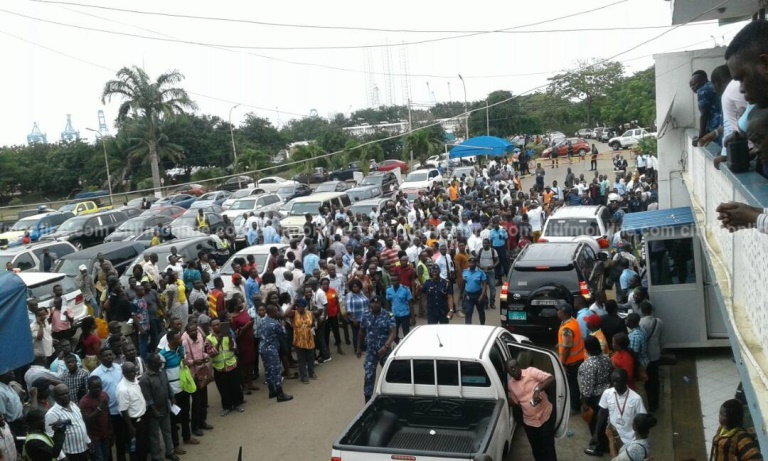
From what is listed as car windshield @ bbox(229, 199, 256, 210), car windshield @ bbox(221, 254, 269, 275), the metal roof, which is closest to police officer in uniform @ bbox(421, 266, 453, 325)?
the metal roof

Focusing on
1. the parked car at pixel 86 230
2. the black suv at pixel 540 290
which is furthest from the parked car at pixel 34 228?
the black suv at pixel 540 290

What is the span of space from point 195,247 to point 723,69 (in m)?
13.0

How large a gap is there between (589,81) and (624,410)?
6242 centimetres

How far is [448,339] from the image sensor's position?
7793 mm

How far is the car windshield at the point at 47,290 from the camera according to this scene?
13083mm

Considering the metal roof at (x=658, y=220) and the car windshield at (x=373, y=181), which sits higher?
the car windshield at (x=373, y=181)

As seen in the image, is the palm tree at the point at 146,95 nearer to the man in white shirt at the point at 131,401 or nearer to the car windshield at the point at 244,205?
the car windshield at the point at 244,205

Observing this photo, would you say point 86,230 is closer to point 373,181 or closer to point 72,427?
point 373,181

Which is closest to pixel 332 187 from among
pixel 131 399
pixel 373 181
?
pixel 373 181

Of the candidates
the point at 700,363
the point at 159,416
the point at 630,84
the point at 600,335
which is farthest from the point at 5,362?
the point at 630,84

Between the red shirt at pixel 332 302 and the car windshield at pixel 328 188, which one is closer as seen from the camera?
the red shirt at pixel 332 302

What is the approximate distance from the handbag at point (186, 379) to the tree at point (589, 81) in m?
59.6

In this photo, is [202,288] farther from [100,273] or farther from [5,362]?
[5,362]

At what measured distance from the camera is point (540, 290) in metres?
11.0
